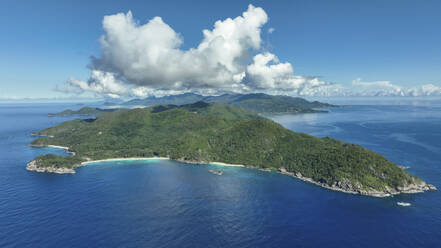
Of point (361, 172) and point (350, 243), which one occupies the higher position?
point (361, 172)

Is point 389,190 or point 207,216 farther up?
point 389,190

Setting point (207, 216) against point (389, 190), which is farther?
point (389, 190)

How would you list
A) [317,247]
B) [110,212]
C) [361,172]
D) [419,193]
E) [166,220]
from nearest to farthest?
[317,247], [166,220], [110,212], [419,193], [361,172]

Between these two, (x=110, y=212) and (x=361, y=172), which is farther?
(x=361, y=172)

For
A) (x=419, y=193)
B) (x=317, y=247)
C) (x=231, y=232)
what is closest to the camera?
(x=317, y=247)

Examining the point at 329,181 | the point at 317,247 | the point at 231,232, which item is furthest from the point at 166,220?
the point at 329,181

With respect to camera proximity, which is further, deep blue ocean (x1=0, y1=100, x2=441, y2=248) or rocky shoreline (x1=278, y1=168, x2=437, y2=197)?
rocky shoreline (x1=278, y1=168, x2=437, y2=197)

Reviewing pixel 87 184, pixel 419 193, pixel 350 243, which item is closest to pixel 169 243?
pixel 350 243

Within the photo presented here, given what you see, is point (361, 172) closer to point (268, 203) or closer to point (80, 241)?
point (268, 203)

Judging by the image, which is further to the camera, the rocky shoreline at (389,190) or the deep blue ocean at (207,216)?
the rocky shoreline at (389,190)
